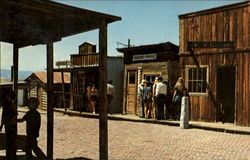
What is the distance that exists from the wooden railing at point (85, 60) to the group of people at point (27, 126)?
15922 millimetres

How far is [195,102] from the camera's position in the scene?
1573 centimetres

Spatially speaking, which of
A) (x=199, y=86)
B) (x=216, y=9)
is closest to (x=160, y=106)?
(x=199, y=86)

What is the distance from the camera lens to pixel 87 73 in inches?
924

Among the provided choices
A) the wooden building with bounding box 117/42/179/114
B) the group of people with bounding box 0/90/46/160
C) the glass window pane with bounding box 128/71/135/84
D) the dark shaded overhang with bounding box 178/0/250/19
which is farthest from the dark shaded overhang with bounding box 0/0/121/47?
A: the glass window pane with bounding box 128/71/135/84

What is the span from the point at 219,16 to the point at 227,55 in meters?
1.85

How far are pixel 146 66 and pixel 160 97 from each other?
10.2ft

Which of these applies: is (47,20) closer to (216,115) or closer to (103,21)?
(103,21)

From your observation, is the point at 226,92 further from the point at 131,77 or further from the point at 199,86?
the point at 131,77

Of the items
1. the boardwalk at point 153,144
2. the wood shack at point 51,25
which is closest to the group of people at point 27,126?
the wood shack at point 51,25

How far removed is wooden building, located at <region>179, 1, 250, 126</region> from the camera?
1409 cm

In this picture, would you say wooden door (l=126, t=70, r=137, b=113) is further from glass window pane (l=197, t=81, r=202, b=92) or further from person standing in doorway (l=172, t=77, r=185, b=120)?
glass window pane (l=197, t=81, r=202, b=92)

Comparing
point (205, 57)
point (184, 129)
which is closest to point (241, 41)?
point (205, 57)

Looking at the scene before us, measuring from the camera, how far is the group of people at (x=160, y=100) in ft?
50.3

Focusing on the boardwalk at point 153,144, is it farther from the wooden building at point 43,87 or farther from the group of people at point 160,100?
the wooden building at point 43,87
